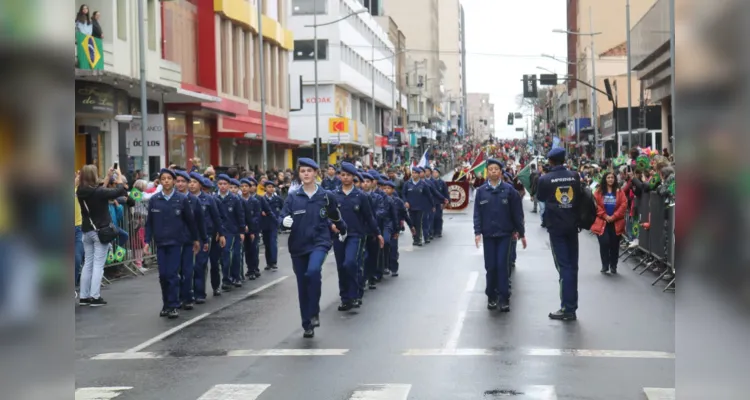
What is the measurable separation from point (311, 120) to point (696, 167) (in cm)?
6971

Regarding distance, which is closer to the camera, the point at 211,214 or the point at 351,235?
the point at 351,235

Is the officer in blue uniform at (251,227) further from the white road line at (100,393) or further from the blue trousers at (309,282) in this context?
the white road line at (100,393)

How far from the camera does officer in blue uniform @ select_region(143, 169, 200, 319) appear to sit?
43.4 feet

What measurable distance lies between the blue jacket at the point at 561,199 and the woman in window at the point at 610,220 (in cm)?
517

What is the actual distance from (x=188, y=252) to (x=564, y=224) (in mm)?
4903

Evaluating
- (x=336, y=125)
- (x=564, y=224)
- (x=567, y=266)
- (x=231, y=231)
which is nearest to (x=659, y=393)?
(x=567, y=266)

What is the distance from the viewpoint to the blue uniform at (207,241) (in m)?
14.7

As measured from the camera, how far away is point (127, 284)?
57.6ft

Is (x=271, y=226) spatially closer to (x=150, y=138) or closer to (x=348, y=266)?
(x=348, y=266)

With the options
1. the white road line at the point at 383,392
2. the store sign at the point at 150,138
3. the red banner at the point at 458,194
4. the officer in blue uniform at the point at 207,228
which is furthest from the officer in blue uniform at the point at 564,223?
the red banner at the point at 458,194

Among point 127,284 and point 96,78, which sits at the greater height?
point 96,78

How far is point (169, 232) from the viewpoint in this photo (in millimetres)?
13359

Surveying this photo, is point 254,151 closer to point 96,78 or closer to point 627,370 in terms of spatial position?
point 96,78

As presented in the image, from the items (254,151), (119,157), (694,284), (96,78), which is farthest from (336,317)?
(254,151)
